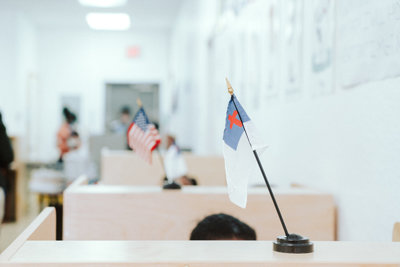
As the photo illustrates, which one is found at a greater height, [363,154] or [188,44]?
[188,44]

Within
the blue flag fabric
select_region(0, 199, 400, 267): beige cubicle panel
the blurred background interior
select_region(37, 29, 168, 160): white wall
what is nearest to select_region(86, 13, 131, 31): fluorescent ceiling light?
the blurred background interior

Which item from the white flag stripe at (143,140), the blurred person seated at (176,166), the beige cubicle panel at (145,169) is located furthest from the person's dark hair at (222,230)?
the beige cubicle panel at (145,169)

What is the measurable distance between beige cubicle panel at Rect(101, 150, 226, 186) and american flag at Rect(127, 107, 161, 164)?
6.22 feet

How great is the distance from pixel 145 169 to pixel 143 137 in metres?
2.00

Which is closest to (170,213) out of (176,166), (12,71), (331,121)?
(331,121)

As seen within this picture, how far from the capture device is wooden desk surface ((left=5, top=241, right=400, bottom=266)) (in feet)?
2.92

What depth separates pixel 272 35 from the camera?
10.1 ft

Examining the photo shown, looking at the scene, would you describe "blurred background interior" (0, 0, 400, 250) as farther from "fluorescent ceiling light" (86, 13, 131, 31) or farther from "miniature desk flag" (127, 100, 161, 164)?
"miniature desk flag" (127, 100, 161, 164)

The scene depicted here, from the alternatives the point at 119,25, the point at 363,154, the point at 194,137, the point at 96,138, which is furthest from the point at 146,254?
the point at 119,25

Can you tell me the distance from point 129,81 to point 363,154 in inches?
427

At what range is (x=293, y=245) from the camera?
97 cm

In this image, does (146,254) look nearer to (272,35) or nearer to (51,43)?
(272,35)

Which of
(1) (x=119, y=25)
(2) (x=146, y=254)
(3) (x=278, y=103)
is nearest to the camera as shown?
(2) (x=146, y=254)

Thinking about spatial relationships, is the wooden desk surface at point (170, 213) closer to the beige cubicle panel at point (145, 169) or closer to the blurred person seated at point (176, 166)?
the blurred person seated at point (176, 166)
